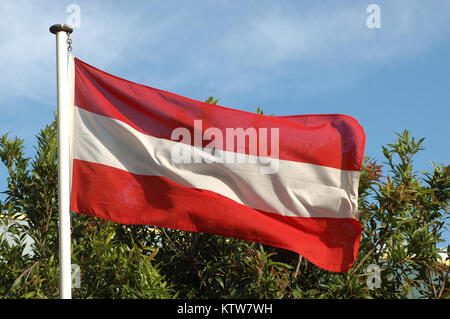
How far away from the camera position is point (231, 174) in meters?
6.72

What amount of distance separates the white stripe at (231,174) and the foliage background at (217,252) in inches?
32.7

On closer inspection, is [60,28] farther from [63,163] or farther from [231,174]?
[231,174]

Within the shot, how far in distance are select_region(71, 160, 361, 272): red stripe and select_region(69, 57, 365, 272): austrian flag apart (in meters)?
0.01

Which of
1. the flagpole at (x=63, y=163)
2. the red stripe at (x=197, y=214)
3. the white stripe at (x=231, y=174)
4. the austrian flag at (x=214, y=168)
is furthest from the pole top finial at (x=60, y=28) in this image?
the red stripe at (x=197, y=214)

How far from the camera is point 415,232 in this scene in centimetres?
734

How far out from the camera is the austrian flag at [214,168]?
21.0 feet

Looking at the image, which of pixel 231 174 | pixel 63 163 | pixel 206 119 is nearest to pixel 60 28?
pixel 63 163

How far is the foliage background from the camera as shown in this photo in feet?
23.0

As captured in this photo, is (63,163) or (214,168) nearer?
(63,163)

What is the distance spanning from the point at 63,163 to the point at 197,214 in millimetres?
1557

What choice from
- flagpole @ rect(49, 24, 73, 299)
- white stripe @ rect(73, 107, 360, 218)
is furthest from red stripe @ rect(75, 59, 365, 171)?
flagpole @ rect(49, 24, 73, 299)

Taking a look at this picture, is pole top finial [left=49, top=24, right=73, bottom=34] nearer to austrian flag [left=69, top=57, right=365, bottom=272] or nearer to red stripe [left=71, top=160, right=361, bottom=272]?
austrian flag [left=69, top=57, right=365, bottom=272]
